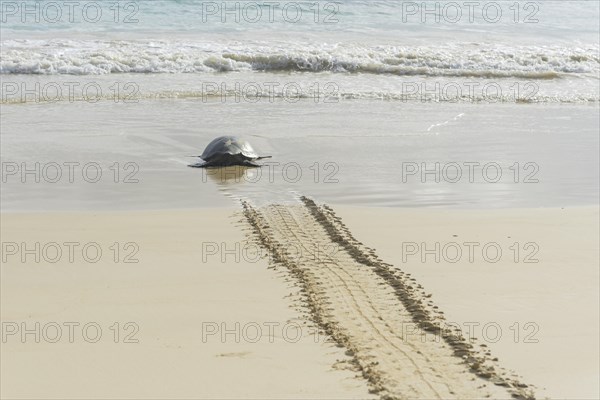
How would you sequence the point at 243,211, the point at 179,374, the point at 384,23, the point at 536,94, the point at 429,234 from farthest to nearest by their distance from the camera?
1. the point at 384,23
2. the point at 536,94
3. the point at 243,211
4. the point at 429,234
5. the point at 179,374

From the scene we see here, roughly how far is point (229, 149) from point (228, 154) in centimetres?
9

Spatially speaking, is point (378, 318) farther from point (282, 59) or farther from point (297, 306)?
point (282, 59)

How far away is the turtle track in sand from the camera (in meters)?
3.96

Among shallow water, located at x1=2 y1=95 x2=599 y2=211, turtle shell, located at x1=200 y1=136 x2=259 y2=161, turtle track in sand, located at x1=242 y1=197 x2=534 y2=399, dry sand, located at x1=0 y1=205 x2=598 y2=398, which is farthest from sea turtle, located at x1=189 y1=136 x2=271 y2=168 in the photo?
turtle track in sand, located at x1=242 y1=197 x2=534 y2=399

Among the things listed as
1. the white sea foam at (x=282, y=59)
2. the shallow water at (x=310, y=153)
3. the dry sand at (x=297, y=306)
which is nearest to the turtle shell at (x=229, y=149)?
the shallow water at (x=310, y=153)

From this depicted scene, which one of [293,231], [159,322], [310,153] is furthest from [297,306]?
[310,153]

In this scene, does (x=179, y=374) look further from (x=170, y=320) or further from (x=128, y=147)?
(x=128, y=147)

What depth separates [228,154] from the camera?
8.28m

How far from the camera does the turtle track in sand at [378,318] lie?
13.0 ft

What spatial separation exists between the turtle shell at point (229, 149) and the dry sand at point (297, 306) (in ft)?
5.20

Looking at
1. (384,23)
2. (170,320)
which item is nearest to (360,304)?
(170,320)

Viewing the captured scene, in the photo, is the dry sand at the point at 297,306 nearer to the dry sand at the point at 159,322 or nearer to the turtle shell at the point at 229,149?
the dry sand at the point at 159,322

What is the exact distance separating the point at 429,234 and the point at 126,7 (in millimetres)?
16028

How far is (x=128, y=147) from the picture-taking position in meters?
9.02
